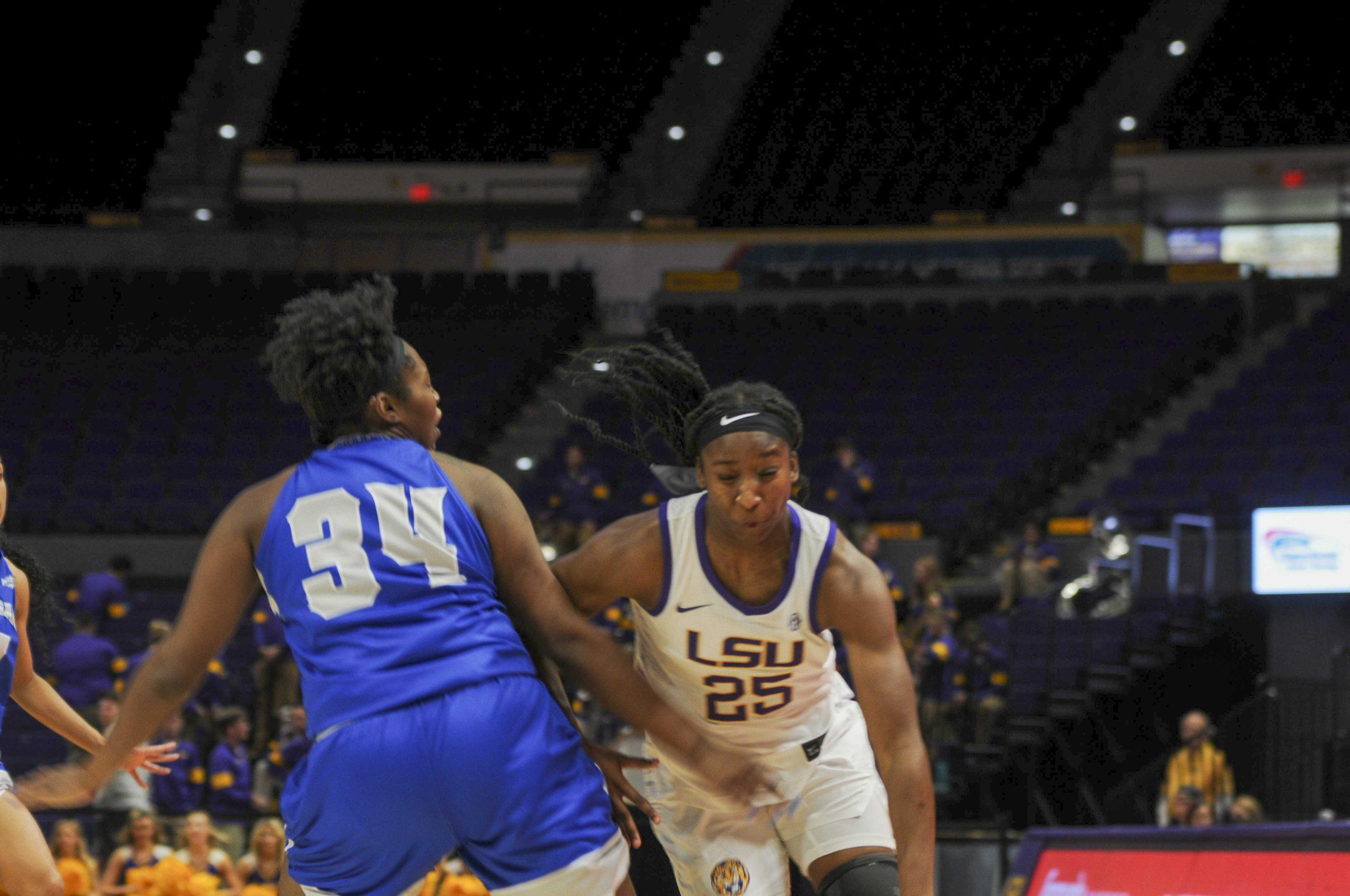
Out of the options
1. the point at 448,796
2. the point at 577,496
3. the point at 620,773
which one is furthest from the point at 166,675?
the point at 577,496

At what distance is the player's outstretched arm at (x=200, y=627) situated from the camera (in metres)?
2.80

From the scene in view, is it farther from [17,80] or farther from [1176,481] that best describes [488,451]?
[17,80]

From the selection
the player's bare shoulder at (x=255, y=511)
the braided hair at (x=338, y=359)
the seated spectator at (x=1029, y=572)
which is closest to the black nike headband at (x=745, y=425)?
the braided hair at (x=338, y=359)

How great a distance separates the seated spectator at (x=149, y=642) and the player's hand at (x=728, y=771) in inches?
264

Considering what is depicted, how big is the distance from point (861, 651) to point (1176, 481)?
479 inches

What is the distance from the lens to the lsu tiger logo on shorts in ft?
12.6

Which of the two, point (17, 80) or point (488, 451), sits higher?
point (17, 80)

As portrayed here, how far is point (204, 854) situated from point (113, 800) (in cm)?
153

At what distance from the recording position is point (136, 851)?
8109mm

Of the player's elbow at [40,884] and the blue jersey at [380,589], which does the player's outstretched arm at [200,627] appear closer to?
the blue jersey at [380,589]

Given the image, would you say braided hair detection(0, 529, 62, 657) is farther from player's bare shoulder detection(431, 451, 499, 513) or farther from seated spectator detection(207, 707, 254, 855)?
seated spectator detection(207, 707, 254, 855)

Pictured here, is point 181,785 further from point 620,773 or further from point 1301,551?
point 1301,551

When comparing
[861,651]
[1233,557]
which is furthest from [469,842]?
[1233,557]

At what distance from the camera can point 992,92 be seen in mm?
23797
